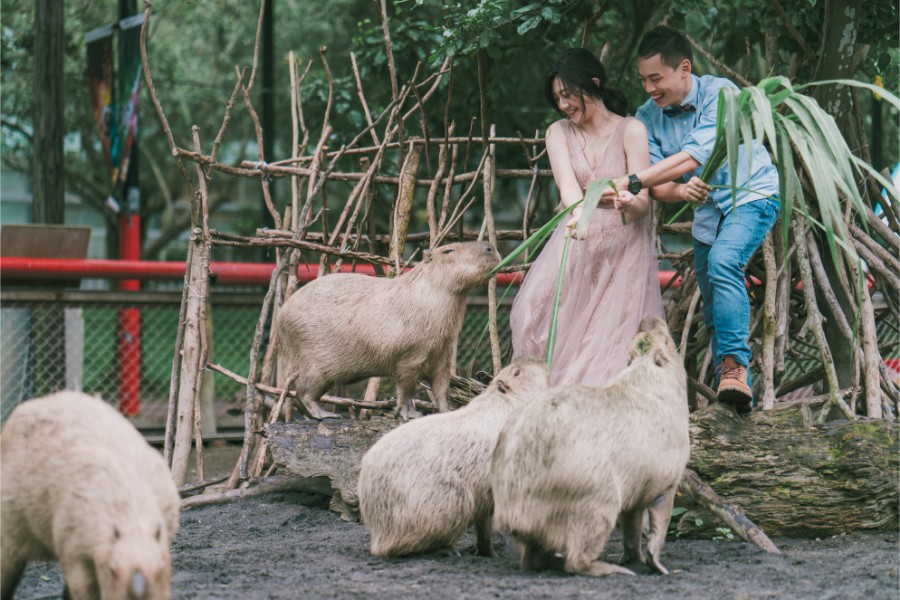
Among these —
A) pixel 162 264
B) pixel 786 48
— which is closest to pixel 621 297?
pixel 786 48

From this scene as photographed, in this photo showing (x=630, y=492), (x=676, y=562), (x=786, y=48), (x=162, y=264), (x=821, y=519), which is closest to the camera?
(x=630, y=492)

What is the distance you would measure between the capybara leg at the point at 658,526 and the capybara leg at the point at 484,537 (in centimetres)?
55

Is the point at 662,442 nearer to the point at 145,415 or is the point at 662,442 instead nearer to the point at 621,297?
the point at 621,297

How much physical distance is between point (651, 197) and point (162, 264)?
372 cm

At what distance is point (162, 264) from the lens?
22.1ft

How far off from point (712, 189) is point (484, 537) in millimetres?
1568

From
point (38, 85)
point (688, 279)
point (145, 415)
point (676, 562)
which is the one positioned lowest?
point (145, 415)

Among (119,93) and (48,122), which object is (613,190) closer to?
(48,122)

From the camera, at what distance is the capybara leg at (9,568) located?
271cm

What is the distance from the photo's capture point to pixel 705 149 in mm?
3848

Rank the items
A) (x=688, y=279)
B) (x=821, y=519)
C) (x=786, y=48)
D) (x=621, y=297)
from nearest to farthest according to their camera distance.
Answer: (x=821, y=519)
(x=621, y=297)
(x=688, y=279)
(x=786, y=48)

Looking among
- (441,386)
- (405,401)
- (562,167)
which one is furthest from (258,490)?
(562,167)

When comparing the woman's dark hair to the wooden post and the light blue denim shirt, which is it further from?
the wooden post

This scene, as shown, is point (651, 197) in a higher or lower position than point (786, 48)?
lower
